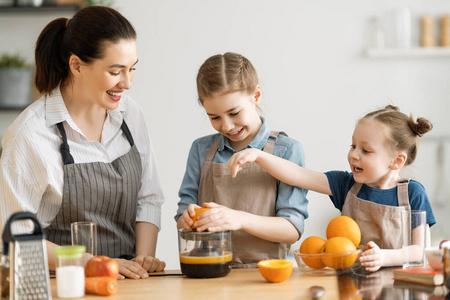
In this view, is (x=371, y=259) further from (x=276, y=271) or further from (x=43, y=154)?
(x=43, y=154)

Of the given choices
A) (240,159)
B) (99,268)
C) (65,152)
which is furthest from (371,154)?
(65,152)

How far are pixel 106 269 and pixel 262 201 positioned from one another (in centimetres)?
59

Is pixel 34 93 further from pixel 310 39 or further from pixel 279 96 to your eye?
pixel 310 39

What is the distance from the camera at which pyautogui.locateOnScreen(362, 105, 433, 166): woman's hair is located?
70.0 inches

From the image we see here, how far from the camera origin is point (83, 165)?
1935 mm

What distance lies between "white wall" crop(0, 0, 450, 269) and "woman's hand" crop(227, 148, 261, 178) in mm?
2056

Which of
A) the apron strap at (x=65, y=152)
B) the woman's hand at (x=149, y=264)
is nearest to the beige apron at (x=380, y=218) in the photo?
the woman's hand at (x=149, y=264)

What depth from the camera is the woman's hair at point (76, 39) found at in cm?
189

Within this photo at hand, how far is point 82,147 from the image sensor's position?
1974 millimetres

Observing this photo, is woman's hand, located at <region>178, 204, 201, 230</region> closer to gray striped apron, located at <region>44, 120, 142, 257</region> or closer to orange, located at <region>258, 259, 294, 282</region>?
orange, located at <region>258, 259, 294, 282</region>

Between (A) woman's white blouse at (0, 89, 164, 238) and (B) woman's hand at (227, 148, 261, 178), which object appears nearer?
(B) woman's hand at (227, 148, 261, 178)

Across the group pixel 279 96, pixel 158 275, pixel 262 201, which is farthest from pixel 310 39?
Result: pixel 158 275

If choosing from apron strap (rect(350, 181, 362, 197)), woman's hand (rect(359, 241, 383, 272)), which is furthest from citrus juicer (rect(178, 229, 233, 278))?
apron strap (rect(350, 181, 362, 197))

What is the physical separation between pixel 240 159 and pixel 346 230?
1.22ft
